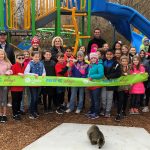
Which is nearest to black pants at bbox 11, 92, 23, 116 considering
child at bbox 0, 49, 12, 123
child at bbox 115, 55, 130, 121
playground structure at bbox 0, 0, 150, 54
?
child at bbox 0, 49, 12, 123

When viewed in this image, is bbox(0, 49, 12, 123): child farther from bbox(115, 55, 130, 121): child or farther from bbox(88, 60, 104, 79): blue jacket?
bbox(115, 55, 130, 121): child

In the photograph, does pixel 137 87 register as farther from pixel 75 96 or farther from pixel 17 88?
pixel 17 88

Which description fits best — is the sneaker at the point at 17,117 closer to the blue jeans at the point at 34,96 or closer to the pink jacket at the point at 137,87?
the blue jeans at the point at 34,96

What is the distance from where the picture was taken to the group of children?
21.6ft

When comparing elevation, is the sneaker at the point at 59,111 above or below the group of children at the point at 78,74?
below

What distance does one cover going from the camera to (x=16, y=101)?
666cm

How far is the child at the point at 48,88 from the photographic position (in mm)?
6871

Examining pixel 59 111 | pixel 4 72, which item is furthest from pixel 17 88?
pixel 59 111

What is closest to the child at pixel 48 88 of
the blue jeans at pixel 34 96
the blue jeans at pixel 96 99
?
the blue jeans at pixel 34 96

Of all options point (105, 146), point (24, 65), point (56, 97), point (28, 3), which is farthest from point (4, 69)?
point (28, 3)

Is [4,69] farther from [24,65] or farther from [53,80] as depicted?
[53,80]

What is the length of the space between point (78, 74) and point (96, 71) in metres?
0.48

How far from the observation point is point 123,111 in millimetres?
7125

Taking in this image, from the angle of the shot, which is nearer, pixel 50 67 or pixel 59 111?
pixel 50 67
